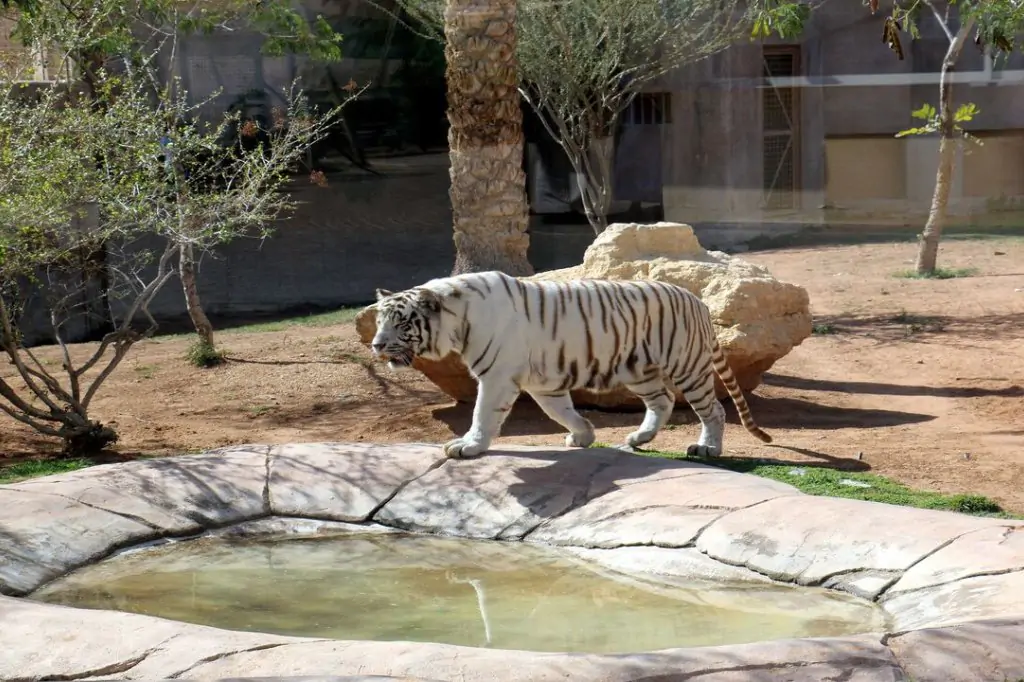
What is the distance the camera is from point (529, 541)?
19.3ft

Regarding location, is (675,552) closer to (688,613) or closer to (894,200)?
(688,613)

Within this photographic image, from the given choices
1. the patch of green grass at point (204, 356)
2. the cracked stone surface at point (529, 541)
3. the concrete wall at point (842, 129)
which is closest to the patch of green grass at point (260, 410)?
the patch of green grass at point (204, 356)

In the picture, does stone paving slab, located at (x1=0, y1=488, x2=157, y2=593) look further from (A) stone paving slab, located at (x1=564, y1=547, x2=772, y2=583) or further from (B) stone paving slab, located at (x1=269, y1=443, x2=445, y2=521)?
(A) stone paving slab, located at (x1=564, y1=547, x2=772, y2=583)

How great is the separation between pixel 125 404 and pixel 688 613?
22.5 feet

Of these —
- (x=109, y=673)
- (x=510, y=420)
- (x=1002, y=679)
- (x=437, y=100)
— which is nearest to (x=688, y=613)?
(x=1002, y=679)

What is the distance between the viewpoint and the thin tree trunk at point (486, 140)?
Result: 37.3 ft

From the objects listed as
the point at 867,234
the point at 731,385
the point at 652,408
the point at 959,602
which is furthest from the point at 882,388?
the point at 867,234

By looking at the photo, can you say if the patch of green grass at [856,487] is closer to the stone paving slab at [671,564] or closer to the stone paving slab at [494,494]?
the stone paving slab at [494,494]

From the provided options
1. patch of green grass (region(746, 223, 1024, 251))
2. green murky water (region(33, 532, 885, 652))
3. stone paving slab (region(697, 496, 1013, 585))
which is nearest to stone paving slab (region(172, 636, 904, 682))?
green murky water (region(33, 532, 885, 652))

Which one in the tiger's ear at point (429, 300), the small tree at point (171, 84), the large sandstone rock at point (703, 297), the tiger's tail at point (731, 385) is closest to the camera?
the tiger's ear at point (429, 300)

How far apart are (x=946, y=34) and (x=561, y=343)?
1110cm

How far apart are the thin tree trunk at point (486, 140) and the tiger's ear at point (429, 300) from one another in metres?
4.69

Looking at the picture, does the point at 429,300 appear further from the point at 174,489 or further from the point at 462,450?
the point at 174,489

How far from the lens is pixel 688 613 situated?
191 inches
